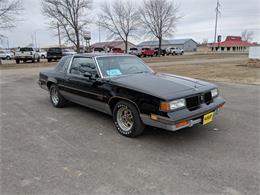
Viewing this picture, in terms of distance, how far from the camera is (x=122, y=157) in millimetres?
3248

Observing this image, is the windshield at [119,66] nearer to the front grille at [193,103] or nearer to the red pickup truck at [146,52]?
the front grille at [193,103]

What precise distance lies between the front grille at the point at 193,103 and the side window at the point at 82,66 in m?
1.97

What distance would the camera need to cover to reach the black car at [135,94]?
3.39m

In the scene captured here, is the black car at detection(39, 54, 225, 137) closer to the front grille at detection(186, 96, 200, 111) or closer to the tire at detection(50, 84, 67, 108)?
the front grille at detection(186, 96, 200, 111)

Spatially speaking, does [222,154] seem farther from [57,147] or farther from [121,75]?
[57,147]

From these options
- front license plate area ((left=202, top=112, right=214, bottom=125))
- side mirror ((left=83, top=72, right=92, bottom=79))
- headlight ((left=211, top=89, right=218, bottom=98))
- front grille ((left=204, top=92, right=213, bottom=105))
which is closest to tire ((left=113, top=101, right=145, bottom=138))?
side mirror ((left=83, top=72, right=92, bottom=79))

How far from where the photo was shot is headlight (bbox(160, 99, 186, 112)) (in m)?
3.30

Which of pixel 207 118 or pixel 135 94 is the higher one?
pixel 135 94

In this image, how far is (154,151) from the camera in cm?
343

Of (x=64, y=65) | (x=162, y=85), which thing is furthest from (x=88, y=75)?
(x=162, y=85)

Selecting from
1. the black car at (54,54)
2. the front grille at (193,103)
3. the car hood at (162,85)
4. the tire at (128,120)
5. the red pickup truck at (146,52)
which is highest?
the red pickup truck at (146,52)

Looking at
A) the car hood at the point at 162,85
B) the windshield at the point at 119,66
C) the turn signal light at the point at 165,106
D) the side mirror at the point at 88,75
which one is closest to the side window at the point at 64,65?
the side mirror at the point at 88,75

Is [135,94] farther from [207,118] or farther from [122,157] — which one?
[207,118]

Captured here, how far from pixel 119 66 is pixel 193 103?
1.87 meters
